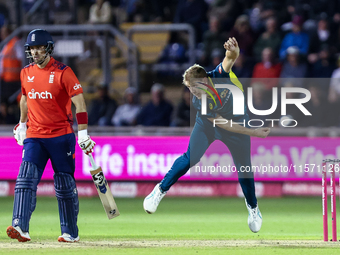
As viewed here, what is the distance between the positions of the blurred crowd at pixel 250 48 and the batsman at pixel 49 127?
588cm

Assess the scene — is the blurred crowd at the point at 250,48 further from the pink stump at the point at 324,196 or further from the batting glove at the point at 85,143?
the batting glove at the point at 85,143

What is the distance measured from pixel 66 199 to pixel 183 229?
2.36m

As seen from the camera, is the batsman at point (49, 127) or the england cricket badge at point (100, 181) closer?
the batsman at point (49, 127)

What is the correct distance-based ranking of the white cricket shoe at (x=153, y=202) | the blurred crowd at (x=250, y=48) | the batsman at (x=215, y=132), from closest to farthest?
the batsman at (x=215, y=132)
the white cricket shoe at (x=153, y=202)
the blurred crowd at (x=250, y=48)

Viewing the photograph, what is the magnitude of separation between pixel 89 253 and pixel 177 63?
27.3 feet

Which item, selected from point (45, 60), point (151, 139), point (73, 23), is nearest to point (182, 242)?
point (45, 60)

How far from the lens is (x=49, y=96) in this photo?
25.6ft

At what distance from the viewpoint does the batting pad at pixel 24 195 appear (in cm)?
764

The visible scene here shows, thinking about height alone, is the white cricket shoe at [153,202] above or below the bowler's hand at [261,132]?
below

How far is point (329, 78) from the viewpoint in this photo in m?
13.4

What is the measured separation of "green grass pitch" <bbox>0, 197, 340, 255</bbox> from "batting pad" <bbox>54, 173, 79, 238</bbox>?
Answer: 0.23 meters

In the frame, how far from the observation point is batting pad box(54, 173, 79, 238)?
7895 mm

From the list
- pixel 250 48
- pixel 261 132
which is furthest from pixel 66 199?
pixel 250 48

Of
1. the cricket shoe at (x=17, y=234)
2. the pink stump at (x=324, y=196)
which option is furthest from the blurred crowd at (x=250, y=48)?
the cricket shoe at (x=17, y=234)
